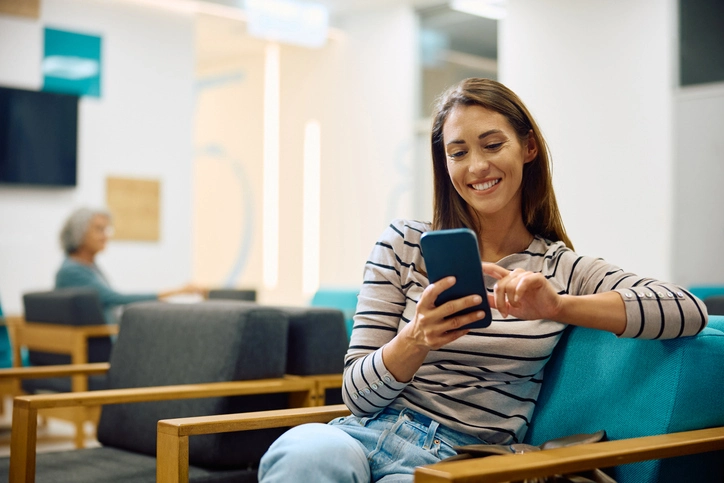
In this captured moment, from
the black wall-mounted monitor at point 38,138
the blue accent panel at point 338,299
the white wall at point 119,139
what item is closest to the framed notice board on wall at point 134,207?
the white wall at point 119,139

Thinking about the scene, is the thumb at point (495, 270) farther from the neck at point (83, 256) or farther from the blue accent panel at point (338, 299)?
the neck at point (83, 256)

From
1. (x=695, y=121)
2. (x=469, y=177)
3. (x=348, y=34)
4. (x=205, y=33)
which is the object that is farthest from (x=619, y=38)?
(x=469, y=177)

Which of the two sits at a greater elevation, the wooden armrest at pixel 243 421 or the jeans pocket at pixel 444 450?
the wooden armrest at pixel 243 421

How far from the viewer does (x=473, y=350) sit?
5.27ft

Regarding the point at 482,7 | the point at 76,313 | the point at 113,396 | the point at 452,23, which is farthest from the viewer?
the point at 452,23

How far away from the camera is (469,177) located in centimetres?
165

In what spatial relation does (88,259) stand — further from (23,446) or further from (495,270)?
(495,270)

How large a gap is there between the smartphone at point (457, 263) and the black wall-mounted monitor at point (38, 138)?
5616mm

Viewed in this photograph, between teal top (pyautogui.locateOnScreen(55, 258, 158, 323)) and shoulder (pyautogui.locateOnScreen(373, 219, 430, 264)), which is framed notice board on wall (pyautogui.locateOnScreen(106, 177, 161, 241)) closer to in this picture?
teal top (pyautogui.locateOnScreen(55, 258, 158, 323))

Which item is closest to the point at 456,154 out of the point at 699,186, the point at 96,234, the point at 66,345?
the point at 66,345

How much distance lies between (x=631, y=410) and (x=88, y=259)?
4.27m

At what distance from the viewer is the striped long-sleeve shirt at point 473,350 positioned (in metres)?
1.56

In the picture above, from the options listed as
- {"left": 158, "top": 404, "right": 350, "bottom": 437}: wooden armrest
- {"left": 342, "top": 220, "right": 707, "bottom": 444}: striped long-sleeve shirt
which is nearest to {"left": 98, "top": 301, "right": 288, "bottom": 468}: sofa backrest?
{"left": 158, "top": 404, "right": 350, "bottom": 437}: wooden armrest

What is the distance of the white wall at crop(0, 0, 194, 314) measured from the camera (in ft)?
20.4
